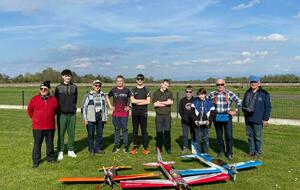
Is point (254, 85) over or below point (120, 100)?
over

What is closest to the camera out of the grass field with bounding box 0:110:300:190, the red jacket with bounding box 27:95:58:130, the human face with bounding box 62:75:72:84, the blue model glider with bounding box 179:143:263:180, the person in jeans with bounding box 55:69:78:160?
the grass field with bounding box 0:110:300:190

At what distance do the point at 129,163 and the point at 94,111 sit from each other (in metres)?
1.71

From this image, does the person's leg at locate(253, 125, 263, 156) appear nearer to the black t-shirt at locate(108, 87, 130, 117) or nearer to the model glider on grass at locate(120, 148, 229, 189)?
the model glider on grass at locate(120, 148, 229, 189)

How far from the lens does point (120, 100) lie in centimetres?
967

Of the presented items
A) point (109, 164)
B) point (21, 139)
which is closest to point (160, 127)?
point (109, 164)

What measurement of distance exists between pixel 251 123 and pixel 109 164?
3874mm

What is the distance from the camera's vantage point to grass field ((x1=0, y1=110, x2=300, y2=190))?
7.20 metres

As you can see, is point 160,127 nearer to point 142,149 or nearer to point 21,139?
point 142,149

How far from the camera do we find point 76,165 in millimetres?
8664

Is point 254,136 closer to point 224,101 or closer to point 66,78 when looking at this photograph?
point 224,101

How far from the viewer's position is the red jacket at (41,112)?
830 cm

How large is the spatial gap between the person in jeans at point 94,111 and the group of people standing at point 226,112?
2.25m

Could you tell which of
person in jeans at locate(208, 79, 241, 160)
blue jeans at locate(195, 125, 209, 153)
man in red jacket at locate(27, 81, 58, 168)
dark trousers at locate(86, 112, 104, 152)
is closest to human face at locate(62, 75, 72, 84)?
man in red jacket at locate(27, 81, 58, 168)

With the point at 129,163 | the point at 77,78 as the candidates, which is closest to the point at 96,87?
the point at 129,163
